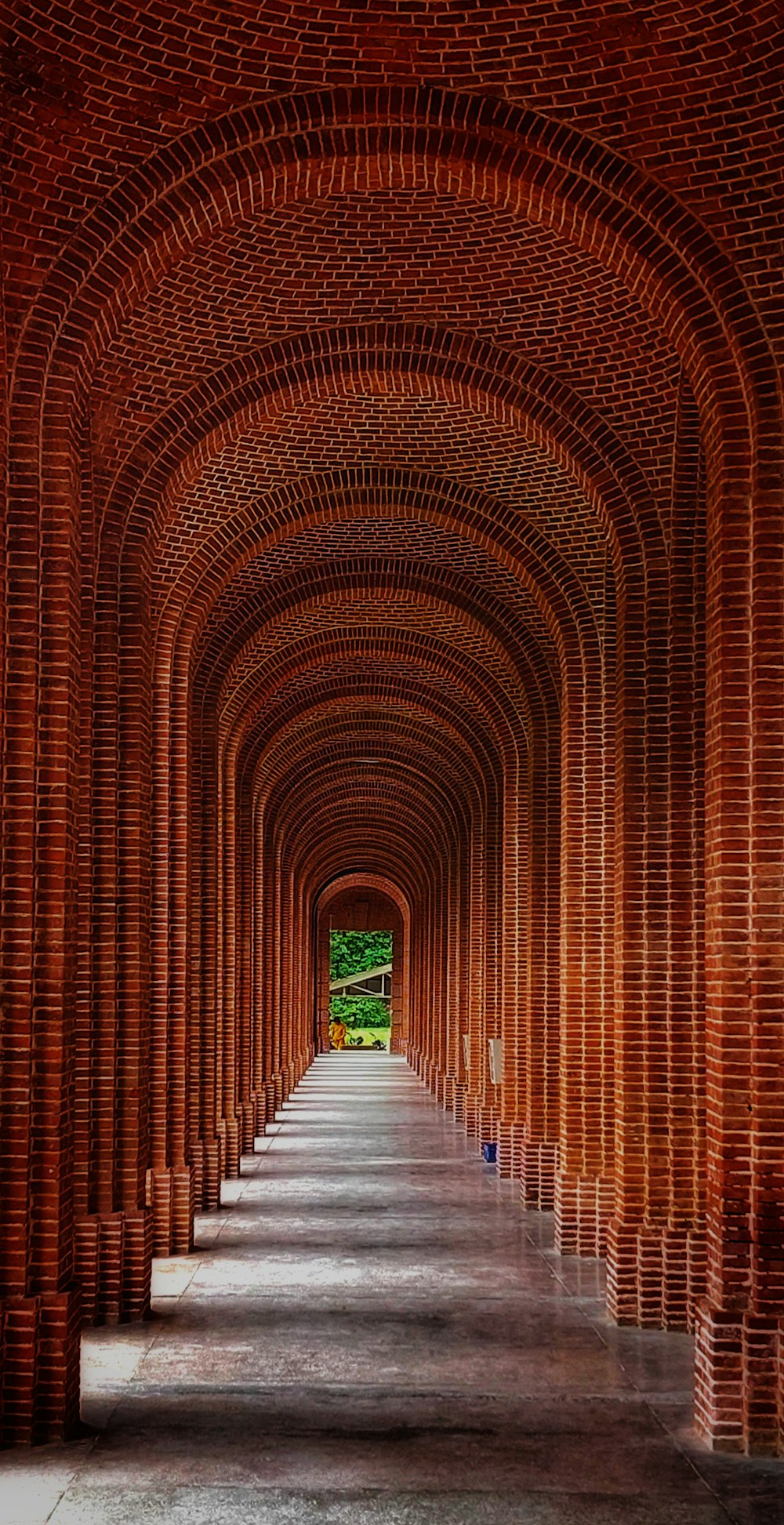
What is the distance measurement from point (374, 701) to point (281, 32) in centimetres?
Answer: 1733

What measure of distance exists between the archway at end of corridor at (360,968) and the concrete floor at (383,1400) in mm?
35510

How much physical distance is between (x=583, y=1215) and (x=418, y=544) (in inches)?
271

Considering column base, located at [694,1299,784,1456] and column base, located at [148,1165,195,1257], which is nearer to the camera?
column base, located at [694,1299,784,1456]

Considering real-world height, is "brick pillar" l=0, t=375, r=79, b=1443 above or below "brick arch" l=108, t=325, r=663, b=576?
below

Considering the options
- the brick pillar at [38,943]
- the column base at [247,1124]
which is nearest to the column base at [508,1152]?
the column base at [247,1124]

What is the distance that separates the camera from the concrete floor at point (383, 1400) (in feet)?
25.0

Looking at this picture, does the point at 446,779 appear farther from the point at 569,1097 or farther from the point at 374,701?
the point at 569,1097

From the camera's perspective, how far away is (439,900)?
35.9 metres

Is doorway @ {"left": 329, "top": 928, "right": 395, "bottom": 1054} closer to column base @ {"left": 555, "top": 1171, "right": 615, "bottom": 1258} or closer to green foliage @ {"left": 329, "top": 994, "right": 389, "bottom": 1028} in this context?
green foliage @ {"left": 329, "top": 994, "right": 389, "bottom": 1028}

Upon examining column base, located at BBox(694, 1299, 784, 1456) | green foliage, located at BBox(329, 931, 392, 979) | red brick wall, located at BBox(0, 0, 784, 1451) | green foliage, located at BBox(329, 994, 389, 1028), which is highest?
red brick wall, located at BBox(0, 0, 784, 1451)

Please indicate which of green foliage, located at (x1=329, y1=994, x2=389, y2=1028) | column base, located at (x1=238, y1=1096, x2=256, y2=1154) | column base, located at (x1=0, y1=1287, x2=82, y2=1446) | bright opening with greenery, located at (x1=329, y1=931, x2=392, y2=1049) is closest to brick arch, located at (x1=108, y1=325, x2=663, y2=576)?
column base, located at (x1=0, y1=1287, x2=82, y2=1446)

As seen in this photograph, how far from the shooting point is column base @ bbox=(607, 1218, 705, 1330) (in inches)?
456

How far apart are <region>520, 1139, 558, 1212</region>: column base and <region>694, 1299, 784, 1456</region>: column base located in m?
8.71

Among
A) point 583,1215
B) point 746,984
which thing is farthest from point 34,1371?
point 583,1215
